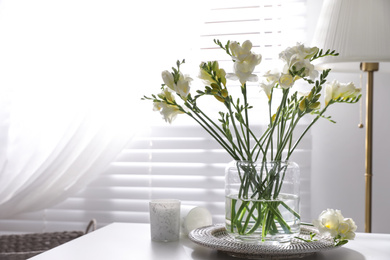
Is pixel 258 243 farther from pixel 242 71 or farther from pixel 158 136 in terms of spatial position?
pixel 158 136

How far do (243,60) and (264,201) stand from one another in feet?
0.92

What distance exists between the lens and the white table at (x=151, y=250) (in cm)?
118

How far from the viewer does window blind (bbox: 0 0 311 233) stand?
7.28 feet

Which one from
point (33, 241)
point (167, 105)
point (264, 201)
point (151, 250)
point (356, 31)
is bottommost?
point (33, 241)

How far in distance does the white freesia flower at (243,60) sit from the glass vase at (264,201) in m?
0.17

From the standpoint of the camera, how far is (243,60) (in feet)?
3.65

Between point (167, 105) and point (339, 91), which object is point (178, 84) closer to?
point (167, 105)

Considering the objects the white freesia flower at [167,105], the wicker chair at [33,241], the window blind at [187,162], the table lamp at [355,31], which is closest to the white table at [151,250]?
the white freesia flower at [167,105]

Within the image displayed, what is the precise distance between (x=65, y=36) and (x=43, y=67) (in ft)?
0.51

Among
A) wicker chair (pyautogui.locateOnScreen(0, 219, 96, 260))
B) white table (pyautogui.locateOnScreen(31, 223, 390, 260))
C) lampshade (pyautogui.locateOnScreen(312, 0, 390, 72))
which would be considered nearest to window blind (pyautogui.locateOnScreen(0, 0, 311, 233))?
wicker chair (pyautogui.locateOnScreen(0, 219, 96, 260))

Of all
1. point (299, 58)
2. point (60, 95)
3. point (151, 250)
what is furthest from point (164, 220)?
point (60, 95)

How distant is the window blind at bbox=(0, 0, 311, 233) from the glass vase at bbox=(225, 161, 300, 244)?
1048mm

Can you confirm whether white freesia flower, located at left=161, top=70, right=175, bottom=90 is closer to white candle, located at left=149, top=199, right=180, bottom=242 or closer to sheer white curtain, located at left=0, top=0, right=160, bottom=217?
white candle, located at left=149, top=199, right=180, bottom=242

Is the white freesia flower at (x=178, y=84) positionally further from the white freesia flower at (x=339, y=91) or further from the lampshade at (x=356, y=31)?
the lampshade at (x=356, y=31)
